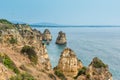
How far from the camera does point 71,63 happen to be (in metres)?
51.0

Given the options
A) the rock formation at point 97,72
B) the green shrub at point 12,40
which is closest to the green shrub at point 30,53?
the green shrub at point 12,40

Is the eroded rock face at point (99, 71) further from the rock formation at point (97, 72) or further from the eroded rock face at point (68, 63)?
the eroded rock face at point (68, 63)

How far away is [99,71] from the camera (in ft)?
126

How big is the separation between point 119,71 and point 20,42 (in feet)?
110

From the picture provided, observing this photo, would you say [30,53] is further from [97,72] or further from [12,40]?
[97,72]

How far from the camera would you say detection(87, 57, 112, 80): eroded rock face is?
37.9m

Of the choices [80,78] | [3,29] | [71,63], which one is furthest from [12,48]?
[71,63]

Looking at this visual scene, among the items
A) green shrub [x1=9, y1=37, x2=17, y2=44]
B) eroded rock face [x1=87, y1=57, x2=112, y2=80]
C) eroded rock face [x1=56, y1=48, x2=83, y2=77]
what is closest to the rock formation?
eroded rock face [x1=87, y1=57, x2=112, y2=80]

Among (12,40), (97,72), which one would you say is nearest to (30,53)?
(12,40)

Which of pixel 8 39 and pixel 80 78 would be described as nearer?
pixel 8 39

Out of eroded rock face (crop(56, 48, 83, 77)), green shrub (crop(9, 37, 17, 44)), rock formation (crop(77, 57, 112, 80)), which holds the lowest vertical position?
eroded rock face (crop(56, 48, 83, 77))

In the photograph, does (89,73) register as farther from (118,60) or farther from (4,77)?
(118,60)

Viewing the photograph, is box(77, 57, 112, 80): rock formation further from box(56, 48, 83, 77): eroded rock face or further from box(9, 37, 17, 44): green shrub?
box(56, 48, 83, 77): eroded rock face

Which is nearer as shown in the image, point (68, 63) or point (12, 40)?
point (12, 40)
